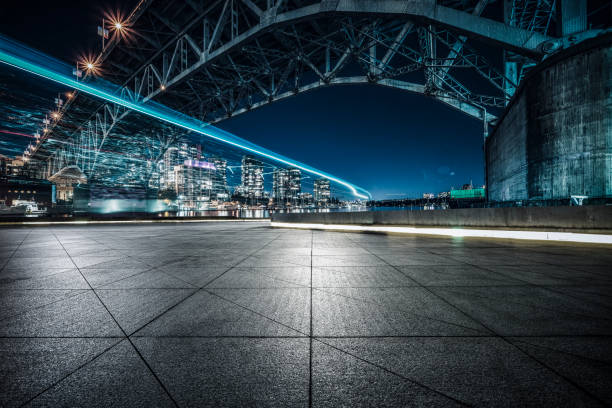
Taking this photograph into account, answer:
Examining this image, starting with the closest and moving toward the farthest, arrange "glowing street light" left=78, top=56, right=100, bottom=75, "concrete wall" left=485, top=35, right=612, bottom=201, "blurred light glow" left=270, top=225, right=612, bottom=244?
"blurred light glow" left=270, top=225, right=612, bottom=244, "concrete wall" left=485, top=35, right=612, bottom=201, "glowing street light" left=78, top=56, right=100, bottom=75

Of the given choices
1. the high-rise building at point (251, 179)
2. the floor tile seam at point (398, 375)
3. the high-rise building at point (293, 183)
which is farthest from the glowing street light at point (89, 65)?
the floor tile seam at point (398, 375)

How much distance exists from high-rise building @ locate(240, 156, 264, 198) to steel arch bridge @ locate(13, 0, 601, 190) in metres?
7.32

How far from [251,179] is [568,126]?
39.9 meters

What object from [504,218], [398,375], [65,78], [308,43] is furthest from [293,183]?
[398,375]

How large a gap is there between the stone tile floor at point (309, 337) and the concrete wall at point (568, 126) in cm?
1022

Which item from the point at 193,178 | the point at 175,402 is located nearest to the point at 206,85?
the point at 193,178

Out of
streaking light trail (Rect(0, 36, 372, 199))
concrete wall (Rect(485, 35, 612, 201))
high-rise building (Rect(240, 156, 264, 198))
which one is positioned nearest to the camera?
concrete wall (Rect(485, 35, 612, 201))

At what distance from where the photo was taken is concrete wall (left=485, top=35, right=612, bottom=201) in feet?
34.7

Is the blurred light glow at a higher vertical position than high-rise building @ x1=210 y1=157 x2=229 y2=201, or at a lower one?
lower

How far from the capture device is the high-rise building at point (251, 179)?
1323 inches

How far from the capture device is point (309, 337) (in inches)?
87.2

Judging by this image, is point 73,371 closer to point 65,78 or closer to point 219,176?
point 65,78

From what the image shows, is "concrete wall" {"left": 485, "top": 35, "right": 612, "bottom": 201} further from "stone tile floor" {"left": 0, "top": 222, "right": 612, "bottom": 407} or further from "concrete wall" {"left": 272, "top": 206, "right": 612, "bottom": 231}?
"stone tile floor" {"left": 0, "top": 222, "right": 612, "bottom": 407}

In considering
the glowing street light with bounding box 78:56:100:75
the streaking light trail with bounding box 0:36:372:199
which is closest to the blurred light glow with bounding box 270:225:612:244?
the streaking light trail with bounding box 0:36:372:199
